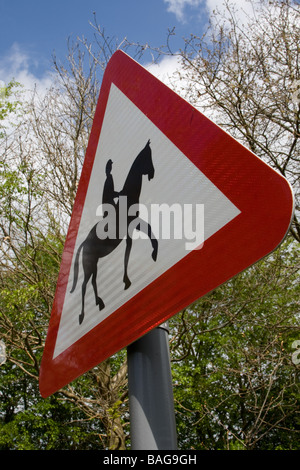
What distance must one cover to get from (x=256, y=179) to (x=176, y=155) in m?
0.31

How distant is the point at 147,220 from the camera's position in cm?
122

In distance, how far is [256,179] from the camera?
0.98 meters

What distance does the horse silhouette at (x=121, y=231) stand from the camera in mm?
1257

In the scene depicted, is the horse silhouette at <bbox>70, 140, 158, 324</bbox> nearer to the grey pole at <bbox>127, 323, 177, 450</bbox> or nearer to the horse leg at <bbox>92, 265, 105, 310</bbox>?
the horse leg at <bbox>92, 265, 105, 310</bbox>

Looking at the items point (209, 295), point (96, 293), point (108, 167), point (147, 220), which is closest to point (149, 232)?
point (147, 220)

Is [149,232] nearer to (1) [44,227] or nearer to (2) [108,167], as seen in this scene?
(2) [108,167]

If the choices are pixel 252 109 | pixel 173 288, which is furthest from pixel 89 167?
pixel 252 109

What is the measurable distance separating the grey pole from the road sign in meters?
0.08

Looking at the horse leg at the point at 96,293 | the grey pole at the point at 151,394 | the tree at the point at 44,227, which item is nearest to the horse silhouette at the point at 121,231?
the horse leg at the point at 96,293


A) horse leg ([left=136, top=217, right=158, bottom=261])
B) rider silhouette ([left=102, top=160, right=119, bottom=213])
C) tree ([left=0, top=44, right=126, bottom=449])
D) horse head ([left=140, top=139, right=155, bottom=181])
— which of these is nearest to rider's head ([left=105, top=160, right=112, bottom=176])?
rider silhouette ([left=102, top=160, right=119, bottom=213])

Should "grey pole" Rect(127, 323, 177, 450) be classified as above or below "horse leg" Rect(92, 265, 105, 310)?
below

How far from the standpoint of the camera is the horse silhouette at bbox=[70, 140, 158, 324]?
1257 mm

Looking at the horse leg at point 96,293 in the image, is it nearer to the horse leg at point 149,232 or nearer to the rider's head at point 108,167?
the horse leg at point 149,232
